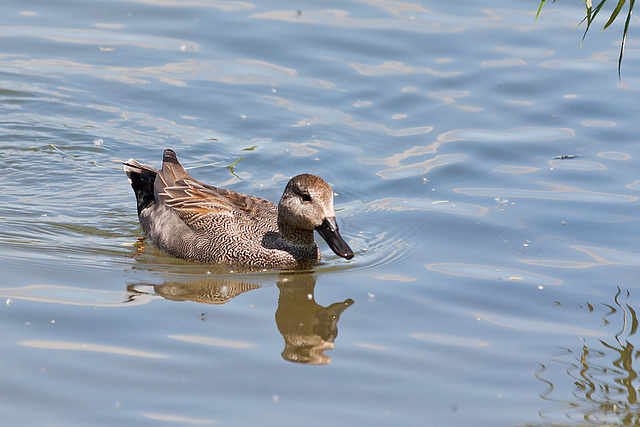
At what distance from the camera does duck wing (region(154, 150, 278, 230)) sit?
338 inches

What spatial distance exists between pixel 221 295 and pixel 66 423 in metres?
2.38

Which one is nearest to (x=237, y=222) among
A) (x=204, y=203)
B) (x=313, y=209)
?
(x=204, y=203)

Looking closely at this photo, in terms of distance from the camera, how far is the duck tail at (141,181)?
31.3 feet

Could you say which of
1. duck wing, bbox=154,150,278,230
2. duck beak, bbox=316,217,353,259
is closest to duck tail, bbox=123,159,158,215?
duck wing, bbox=154,150,278,230

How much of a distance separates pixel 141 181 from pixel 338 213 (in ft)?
7.40

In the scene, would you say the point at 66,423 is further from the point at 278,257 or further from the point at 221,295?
the point at 278,257

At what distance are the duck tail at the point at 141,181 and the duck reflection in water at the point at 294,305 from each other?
2.28m

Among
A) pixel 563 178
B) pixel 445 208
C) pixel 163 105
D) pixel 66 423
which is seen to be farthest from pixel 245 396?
pixel 163 105

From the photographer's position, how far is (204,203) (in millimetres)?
8719

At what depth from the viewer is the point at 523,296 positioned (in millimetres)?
7105

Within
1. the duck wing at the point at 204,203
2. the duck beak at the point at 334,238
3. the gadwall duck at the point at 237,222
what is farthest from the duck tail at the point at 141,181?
the duck beak at the point at 334,238

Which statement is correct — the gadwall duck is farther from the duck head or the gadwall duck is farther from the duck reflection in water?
the duck reflection in water

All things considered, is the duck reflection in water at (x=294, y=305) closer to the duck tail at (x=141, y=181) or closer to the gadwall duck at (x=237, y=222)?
the gadwall duck at (x=237, y=222)

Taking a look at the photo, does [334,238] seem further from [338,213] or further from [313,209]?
[338,213]
